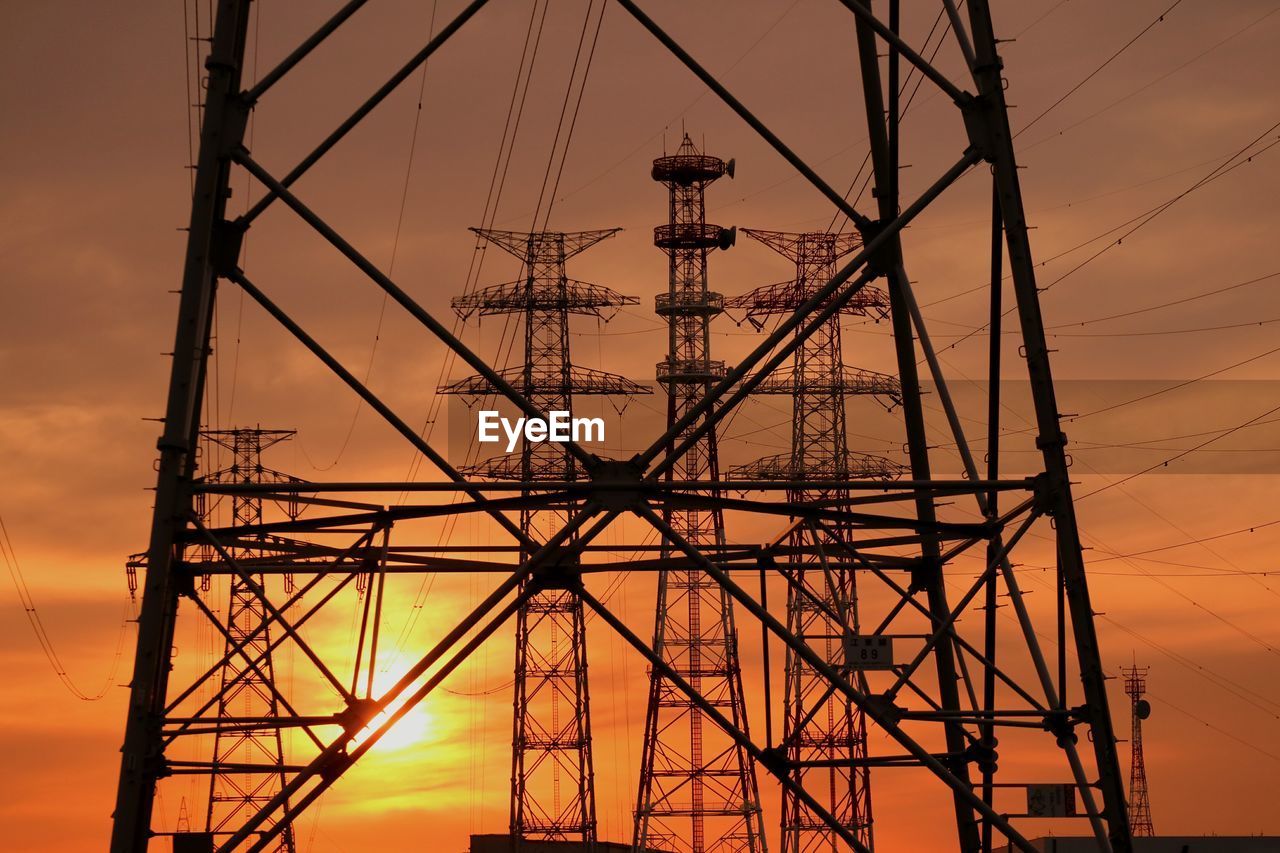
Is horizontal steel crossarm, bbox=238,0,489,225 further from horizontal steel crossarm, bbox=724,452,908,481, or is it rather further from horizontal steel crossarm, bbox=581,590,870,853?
horizontal steel crossarm, bbox=724,452,908,481

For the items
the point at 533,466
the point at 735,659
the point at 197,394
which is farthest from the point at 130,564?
the point at 197,394

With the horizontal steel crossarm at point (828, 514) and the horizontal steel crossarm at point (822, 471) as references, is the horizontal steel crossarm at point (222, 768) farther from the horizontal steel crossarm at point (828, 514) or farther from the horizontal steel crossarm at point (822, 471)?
the horizontal steel crossarm at point (822, 471)

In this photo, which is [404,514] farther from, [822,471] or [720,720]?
[822,471]

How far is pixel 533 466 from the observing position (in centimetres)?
6894

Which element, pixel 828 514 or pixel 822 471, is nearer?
pixel 828 514

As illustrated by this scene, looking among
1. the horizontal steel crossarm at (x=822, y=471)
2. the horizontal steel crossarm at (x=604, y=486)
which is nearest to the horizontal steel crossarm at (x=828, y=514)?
the horizontal steel crossarm at (x=604, y=486)

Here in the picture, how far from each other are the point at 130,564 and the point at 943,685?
1316 inches

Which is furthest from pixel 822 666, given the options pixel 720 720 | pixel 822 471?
pixel 822 471

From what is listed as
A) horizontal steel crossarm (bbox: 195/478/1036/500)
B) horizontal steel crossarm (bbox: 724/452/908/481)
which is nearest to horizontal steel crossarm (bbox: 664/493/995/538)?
horizontal steel crossarm (bbox: 195/478/1036/500)

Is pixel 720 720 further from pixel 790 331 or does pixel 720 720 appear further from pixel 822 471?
pixel 822 471

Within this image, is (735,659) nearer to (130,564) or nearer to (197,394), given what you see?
(130,564)

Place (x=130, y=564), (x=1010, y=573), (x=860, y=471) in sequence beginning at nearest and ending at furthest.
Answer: (x=1010, y=573), (x=130, y=564), (x=860, y=471)

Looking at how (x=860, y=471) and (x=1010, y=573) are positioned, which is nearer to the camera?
(x=1010, y=573)

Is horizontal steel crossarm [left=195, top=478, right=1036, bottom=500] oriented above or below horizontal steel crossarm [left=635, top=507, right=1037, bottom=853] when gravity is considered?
above
